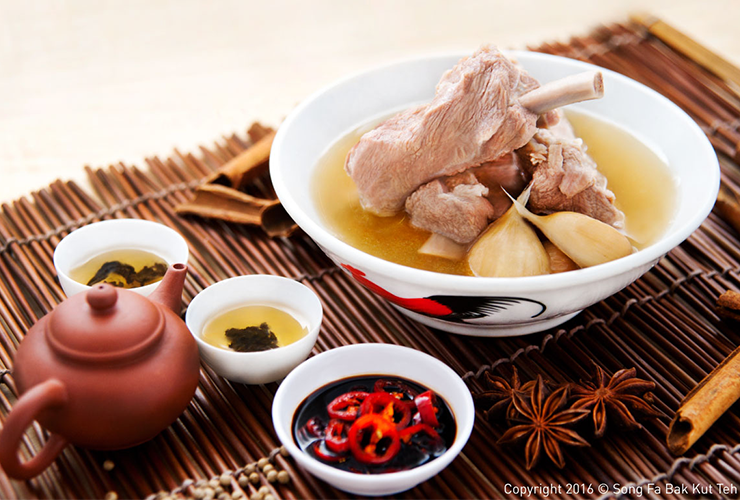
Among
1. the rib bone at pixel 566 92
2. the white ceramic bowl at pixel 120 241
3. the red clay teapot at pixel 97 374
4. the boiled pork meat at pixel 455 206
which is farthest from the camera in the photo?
the white ceramic bowl at pixel 120 241

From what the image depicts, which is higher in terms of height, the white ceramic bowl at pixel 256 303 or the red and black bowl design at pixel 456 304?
the red and black bowl design at pixel 456 304

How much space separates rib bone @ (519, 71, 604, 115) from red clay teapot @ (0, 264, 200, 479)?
117 centimetres

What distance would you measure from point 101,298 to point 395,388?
737mm

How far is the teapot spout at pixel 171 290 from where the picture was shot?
72.0 inches

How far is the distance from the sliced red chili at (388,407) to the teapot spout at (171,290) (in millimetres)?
565

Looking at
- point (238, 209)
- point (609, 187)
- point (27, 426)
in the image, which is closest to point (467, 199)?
point (609, 187)

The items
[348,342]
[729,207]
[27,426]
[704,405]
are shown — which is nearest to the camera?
[27,426]

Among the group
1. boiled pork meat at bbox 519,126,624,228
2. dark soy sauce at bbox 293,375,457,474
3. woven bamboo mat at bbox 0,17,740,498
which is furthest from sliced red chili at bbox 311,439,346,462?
boiled pork meat at bbox 519,126,624,228

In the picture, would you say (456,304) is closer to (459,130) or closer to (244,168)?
(459,130)

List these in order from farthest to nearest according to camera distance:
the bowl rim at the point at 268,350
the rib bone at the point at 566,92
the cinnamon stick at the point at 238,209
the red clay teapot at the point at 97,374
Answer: the cinnamon stick at the point at 238,209
the rib bone at the point at 566,92
the bowl rim at the point at 268,350
the red clay teapot at the point at 97,374

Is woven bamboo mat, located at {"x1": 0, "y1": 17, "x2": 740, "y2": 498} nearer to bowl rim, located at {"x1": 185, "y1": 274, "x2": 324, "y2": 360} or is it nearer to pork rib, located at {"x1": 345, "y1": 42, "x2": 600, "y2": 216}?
bowl rim, located at {"x1": 185, "y1": 274, "x2": 324, "y2": 360}

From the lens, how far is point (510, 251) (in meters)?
1.91

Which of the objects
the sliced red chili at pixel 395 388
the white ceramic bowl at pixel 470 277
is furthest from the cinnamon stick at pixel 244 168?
the sliced red chili at pixel 395 388

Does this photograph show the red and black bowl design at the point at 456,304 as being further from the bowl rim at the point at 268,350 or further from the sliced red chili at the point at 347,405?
the sliced red chili at the point at 347,405
